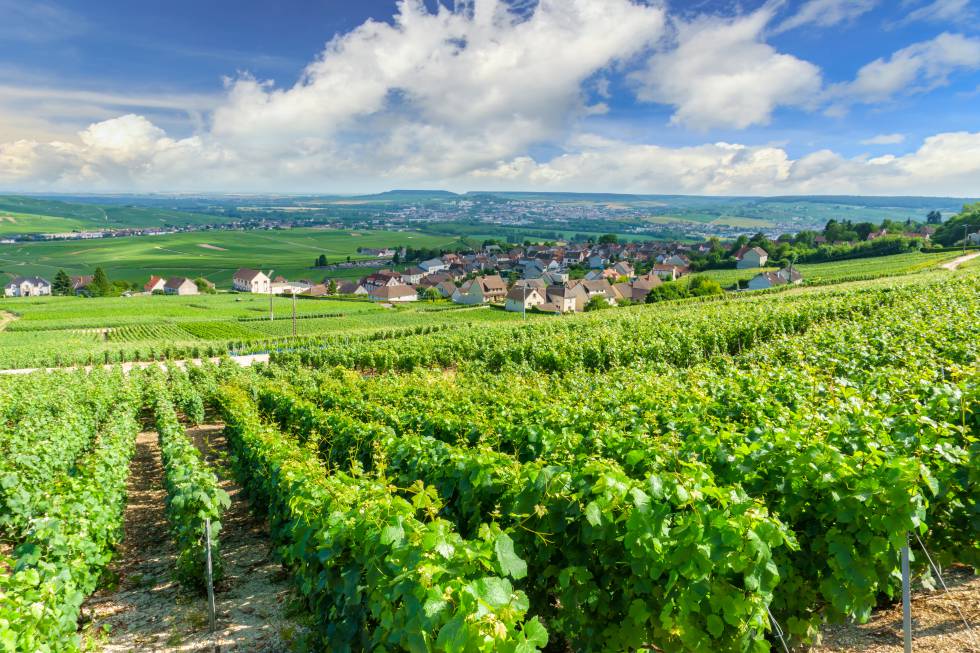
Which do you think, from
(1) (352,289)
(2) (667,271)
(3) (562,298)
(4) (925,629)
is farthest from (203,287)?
(4) (925,629)

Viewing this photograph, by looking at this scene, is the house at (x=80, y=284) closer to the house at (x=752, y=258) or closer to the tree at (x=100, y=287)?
the tree at (x=100, y=287)

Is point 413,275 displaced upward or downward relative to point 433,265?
downward

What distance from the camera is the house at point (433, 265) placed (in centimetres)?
16000

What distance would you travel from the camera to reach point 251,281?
123 metres

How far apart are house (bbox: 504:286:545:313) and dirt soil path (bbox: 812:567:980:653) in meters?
75.3

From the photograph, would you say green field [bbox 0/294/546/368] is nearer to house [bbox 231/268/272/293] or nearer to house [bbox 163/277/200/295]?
house [bbox 163/277/200/295]

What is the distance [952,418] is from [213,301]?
102261mm

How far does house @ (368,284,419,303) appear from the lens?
103250 millimetres

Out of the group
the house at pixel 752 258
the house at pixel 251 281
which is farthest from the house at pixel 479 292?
the house at pixel 752 258

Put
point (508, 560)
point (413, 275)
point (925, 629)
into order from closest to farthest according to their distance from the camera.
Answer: point (508, 560) → point (925, 629) → point (413, 275)

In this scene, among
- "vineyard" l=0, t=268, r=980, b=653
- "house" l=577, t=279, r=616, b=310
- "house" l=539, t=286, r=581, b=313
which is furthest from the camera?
"house" l=577, t=279, r=616, b=310

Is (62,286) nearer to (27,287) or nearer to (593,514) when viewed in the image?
(27,287)

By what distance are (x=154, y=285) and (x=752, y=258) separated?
134581 millimetres

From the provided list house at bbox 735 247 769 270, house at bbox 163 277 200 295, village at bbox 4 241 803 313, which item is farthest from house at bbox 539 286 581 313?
house at bbox 163 277 200 295
